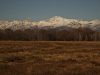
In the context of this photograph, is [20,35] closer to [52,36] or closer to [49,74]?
[52,36]

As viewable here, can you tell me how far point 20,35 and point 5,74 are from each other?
18417 cm

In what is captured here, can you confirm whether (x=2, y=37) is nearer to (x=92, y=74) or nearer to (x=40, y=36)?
(x=40, y=36)

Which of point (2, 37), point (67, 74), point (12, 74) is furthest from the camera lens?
point (2, 37)

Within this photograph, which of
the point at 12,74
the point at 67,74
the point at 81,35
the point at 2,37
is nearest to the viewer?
the point at 12,74

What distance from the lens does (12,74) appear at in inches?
644

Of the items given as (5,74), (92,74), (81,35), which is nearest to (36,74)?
(5,74)

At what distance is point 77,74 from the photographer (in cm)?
1736

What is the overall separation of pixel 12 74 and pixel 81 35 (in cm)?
18068

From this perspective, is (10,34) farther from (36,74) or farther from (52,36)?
(36,74)

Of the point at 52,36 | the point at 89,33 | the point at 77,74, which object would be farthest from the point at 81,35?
the point at 77,74

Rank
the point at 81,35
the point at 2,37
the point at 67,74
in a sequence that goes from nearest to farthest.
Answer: the point at 67,74 → the point at 2,37 → the point at 81,35

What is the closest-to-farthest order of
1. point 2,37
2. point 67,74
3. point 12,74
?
point 12,74, point 67,74, point 2,37

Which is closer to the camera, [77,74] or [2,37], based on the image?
[77,74]

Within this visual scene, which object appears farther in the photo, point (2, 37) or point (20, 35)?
point (20, 35)
